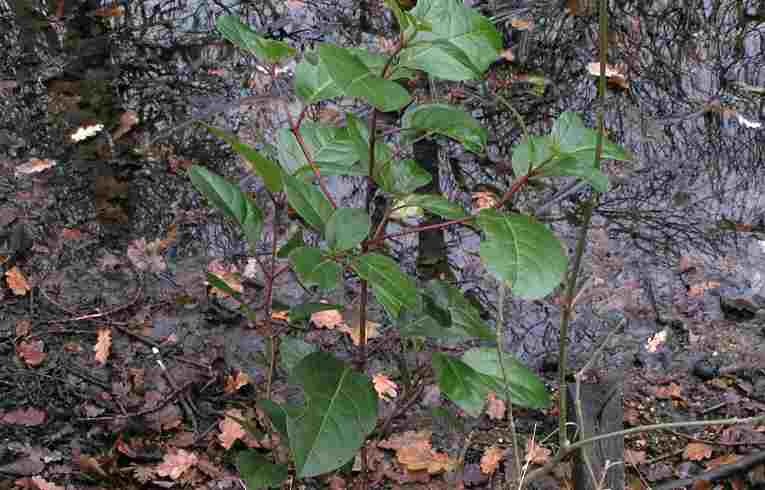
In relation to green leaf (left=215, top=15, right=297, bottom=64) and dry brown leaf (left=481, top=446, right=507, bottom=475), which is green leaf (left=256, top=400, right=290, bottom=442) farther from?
dry brown leaf (left=481, top=446, right=507, bottom=475)

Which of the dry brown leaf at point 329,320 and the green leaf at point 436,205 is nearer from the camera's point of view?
the green leaf at point 436,205

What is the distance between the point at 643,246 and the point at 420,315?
237 centimetres

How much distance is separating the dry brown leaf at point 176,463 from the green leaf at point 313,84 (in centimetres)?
160

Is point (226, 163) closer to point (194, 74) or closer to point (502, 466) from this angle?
point (194, 74)

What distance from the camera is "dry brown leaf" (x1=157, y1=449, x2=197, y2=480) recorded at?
263 cm

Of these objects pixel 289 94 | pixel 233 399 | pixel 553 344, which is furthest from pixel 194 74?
pixel 553 344

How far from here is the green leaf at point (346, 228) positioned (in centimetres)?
134

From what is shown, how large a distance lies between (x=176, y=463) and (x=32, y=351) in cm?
82

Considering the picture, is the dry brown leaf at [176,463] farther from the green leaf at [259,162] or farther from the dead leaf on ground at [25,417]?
the green leaf at [259,162]

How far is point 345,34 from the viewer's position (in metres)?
5.07

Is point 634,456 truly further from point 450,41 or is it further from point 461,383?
point 450,41

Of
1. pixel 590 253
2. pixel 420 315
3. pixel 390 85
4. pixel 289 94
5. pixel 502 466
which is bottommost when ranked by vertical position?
pixel 502 466

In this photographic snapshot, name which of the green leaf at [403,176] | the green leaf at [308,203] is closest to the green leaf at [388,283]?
the green leaf at [308,203]

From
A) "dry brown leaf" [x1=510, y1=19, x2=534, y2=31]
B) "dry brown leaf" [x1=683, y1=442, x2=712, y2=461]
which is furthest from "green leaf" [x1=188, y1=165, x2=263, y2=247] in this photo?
"dry brown leaf" [x1=510, y1=19, x2=534, y2=31]
